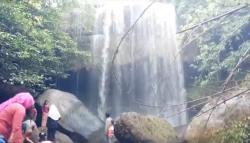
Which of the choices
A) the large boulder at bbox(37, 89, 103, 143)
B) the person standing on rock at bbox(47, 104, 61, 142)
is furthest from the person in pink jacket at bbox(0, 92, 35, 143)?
the large boulder at bbox(37, 89, 103, 143)

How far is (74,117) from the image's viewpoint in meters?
13.9

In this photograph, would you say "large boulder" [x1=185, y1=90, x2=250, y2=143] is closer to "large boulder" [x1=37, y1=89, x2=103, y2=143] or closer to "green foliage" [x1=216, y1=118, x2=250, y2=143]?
"green foliage" [x1=216, y1=118, x2=250, y2=143]

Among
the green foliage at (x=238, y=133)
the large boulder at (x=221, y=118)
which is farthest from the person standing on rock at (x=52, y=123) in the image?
the green foliage at (x=238, y=133)

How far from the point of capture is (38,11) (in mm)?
14969

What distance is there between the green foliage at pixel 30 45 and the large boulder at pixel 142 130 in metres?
3.60

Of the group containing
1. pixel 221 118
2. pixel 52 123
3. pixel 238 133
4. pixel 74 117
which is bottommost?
pixel 74 117

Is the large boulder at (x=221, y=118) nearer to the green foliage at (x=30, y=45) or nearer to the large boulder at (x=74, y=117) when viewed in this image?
the large boulder at (x=74, y=117)

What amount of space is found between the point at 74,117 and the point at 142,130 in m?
3.73

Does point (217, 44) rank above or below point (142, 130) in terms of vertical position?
above

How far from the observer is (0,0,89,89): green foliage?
40.1ft

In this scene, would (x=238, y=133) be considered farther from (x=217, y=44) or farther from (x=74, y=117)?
(x=217, y=44)

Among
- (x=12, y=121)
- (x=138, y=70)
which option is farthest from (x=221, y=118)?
(x=138, y=70)

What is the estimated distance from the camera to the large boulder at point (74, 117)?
13.3 meters

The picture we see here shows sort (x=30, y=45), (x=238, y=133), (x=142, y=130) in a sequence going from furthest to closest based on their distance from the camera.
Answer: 1. (x=30, y=45)
2. (x=142, y=130)
3. (x=238, y=133)
